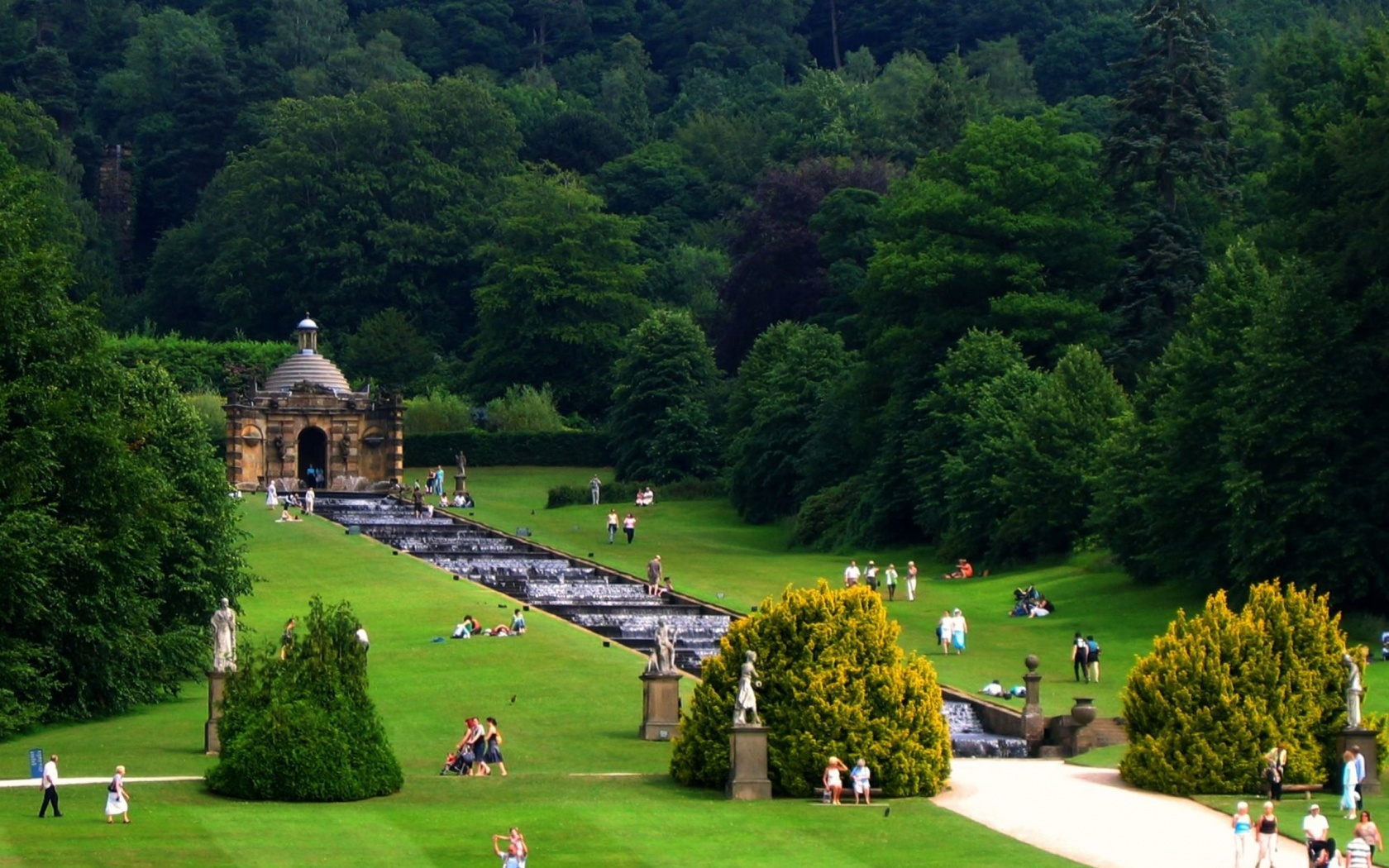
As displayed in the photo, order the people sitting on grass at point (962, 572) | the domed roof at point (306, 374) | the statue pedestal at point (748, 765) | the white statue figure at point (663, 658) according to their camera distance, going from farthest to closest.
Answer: the domed roof at point (306, 374) < the people sitting on grass at point (962, 572) < the white statue figure at point (663, 658) < the statue pedestal at point (748, 765)

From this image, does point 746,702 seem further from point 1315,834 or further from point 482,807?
point 1315,834

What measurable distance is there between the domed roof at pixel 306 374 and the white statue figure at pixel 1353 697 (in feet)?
220

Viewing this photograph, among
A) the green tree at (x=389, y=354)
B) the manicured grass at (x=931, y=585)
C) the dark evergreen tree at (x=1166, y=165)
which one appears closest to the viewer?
the manicured grass at (x=931, y=585)

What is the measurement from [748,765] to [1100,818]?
6048mm

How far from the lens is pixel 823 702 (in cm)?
Answer: 4266

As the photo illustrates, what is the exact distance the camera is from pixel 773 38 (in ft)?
625

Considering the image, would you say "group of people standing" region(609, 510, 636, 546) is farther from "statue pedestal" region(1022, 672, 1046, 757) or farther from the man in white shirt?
the man in white shirt

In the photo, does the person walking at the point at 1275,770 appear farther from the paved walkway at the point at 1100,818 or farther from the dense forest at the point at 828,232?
the dense forest at the point at 828,232

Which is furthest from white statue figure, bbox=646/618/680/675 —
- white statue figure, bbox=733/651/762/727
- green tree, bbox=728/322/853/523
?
green tree, bbox=728/322/853/523

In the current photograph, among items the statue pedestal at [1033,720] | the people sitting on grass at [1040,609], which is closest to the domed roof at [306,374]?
the people sitting on grass at [1040,609]

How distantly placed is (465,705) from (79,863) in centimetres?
1710

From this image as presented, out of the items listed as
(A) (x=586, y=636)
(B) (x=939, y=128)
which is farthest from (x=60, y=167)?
(A) (x=586, y=636)

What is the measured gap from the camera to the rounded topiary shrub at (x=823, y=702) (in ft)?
140

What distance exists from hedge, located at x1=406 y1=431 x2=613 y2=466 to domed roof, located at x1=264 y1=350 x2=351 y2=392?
28.1 feet
